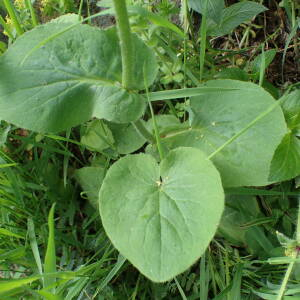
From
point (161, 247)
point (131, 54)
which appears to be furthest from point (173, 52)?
point (161, 247)

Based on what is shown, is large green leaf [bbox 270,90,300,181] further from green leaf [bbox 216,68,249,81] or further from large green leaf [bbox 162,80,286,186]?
green leaf [bbox 216,68,249,81]

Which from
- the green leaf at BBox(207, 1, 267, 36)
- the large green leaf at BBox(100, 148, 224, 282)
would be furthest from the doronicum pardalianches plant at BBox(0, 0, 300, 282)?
the green leaf at BBox(207, 1, 267, 36)

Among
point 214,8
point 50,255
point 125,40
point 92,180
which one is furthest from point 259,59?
point 50,255

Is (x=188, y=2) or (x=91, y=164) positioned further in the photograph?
(x=91, y=164)

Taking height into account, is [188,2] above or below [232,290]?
above

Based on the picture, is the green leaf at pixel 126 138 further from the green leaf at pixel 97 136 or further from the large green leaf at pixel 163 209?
the large green leaf at pixel 163 209

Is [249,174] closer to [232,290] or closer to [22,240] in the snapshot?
[232,290]
